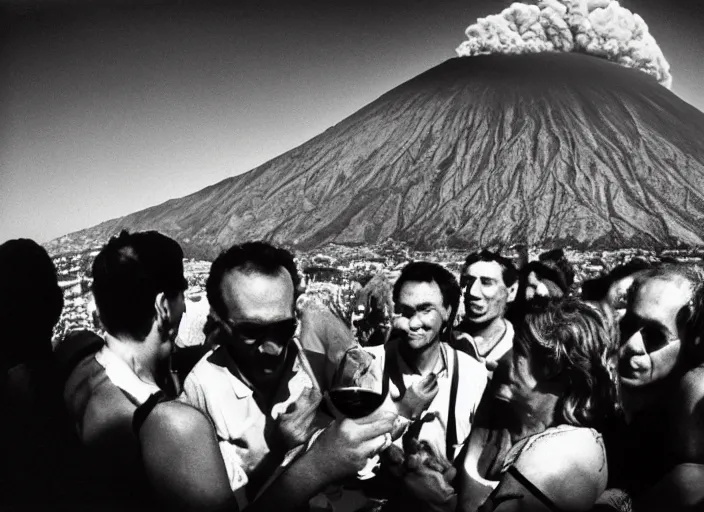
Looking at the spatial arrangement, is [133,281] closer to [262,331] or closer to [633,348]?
[262,331]

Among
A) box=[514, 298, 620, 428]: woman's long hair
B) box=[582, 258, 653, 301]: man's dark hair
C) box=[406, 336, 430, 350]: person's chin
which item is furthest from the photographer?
box=[582, 258, 653, 301]: man's dark hair

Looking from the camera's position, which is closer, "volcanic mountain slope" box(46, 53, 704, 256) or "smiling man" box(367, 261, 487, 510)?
"smiling man" box(367, 261, 487, 510)

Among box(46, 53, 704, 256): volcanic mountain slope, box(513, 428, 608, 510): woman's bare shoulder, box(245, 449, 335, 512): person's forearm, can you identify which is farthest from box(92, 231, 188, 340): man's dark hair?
box(46, 53, 704, 256): volcanic mountain slope

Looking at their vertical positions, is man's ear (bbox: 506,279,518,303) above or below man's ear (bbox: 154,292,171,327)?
below

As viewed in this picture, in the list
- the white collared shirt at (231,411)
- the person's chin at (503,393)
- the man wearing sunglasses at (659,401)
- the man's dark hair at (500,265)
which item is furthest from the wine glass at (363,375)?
the man's dark hair at (500,265)

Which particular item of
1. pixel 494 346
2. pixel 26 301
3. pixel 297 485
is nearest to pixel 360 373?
pixel 297 485

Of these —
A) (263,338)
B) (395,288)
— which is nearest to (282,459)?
(263,338)

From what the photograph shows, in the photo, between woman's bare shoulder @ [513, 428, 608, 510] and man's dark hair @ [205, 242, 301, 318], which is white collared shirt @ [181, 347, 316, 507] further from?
woman's bare shoulder @ [513, 428, 608, 510]

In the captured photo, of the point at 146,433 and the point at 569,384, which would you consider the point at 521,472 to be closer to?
the point at 569,384
